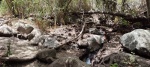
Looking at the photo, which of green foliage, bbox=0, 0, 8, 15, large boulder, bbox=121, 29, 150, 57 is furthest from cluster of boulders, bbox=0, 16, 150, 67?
green foliage, bbox=0, 0, 8, 15

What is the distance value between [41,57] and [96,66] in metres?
1.29

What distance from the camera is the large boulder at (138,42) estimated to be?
227 inches

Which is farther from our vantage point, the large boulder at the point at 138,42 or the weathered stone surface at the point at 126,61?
the large boulder at the point at 138,42

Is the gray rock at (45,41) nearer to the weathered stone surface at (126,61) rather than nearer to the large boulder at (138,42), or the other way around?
the weathered stone surface at (126,61)

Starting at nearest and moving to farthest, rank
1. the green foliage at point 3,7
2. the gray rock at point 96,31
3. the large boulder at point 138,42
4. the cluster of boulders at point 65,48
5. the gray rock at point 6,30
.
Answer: the cluster of boulders at point 65,48 < the large boulder at point 138,42 < the gray rock at point 6,30 < the gray rock at point 96,31 < the green foliage at point 3,7

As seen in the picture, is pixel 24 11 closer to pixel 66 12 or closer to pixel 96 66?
pixel 66 12

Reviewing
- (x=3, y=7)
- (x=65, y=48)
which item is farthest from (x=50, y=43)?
(x=3, y=7)

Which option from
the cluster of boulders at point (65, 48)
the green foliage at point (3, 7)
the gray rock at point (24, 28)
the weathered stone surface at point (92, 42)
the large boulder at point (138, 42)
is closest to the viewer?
the cluster of boulders at point (65, 48)

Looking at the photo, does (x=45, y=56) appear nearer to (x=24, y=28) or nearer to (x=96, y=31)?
(x=24, y=28)

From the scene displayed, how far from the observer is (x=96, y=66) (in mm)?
5688

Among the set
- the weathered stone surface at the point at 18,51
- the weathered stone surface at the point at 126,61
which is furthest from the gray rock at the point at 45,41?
the weathered stone surface at the point at 126,61

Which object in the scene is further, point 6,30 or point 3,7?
point 3,7

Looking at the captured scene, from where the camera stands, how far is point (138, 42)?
5.89 meters

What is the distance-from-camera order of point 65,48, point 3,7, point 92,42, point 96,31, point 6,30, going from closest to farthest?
1. point 65,48
2. point 92,42
3. point 6,30
4. point 96,31
5. point 3,7
